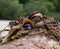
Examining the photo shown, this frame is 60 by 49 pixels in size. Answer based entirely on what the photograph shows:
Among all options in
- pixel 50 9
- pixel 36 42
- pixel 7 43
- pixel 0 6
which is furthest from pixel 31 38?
pixel 50 9

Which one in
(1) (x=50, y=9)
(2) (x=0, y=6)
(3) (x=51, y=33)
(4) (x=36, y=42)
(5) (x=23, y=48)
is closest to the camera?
(5) (x=23, y=48)

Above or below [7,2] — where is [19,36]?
above

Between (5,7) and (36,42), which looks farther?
(5,7)

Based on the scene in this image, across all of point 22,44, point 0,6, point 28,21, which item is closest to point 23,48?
point 22,44

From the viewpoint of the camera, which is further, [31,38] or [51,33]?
[51,33]

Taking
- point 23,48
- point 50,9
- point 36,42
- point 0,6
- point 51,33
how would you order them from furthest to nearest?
point 50,9
point 0,6
point 51,33
point 36,42
point 23,48

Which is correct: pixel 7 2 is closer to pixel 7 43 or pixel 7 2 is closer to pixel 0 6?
pixel 0 6

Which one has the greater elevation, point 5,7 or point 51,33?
point 51,33

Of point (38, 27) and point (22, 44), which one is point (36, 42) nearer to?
point (22, 44)

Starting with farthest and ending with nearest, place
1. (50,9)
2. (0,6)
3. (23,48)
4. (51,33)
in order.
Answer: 1. (50,9)
2. (0,6)
3. (51,33)
4. (23,48)
